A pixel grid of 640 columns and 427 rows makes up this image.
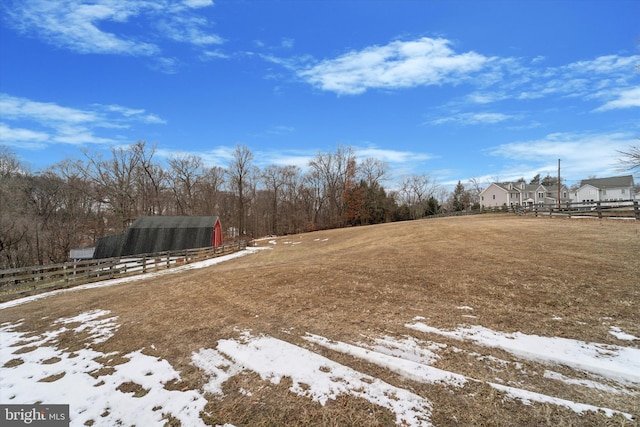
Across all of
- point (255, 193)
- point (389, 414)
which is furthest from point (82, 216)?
point (389, 414)

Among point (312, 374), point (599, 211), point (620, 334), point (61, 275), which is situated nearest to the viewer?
point (312, 374)

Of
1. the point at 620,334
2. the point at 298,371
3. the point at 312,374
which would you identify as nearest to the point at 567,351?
the point at 620,334

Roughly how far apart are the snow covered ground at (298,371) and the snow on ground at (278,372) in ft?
0.04

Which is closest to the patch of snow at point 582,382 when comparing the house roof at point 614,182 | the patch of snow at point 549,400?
the patch of snow at point 549,400

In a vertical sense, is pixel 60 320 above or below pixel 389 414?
below

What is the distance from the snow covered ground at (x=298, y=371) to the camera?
11.3 ft

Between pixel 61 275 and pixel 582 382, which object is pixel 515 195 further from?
pixel 61 275

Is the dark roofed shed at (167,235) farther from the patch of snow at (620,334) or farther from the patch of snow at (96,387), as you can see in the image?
the patch of snow at (620,334)

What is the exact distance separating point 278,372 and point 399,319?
2.80 m

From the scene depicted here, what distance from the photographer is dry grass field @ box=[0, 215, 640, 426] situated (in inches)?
130

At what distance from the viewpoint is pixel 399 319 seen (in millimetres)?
5938

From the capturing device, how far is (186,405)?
3.57 metres

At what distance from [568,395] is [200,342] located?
17.7ft

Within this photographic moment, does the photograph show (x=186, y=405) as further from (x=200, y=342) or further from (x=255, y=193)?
(x=255, y=193)
